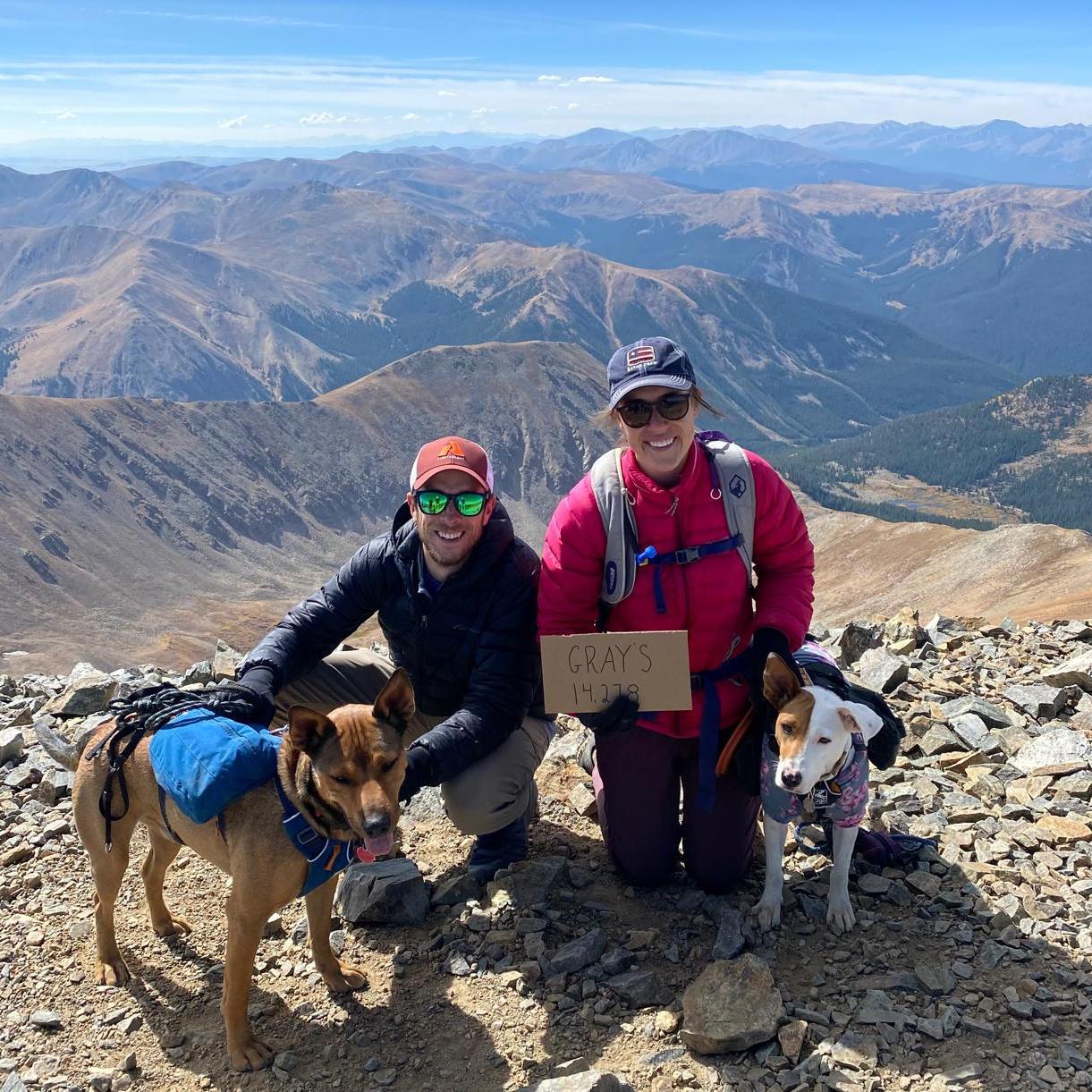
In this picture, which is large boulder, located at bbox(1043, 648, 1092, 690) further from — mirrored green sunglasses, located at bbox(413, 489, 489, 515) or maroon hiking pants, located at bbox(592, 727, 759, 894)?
mirrored green sunglasses, located at bbox(413, 489, 489, 515)

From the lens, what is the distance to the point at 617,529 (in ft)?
20.0

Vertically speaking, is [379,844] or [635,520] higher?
[635,520]

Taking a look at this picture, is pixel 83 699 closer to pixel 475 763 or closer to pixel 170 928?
pixel 170 928

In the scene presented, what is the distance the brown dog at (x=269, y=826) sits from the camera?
483cm

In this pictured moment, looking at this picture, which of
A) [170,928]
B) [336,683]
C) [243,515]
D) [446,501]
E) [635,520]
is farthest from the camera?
[243,515]

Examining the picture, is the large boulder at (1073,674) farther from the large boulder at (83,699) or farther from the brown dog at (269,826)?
the large boulder at (83,699)

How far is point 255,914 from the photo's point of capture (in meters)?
5.30

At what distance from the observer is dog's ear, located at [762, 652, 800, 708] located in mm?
5473

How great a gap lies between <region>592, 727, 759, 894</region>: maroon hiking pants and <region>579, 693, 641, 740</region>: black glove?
0.51 metres

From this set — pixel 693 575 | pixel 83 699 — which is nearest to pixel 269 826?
pixel 693 575

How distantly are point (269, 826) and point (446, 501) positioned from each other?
7.98 feet

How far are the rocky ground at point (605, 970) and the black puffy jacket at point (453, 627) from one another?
4.49 ft

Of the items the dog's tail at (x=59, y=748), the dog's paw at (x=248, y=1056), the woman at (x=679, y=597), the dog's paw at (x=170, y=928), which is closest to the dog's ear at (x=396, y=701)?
the woman at (x=679, y=597)

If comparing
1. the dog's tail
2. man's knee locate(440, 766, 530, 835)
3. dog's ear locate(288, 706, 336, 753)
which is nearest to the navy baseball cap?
dog's ear locate(288, 706, 336, 753)
